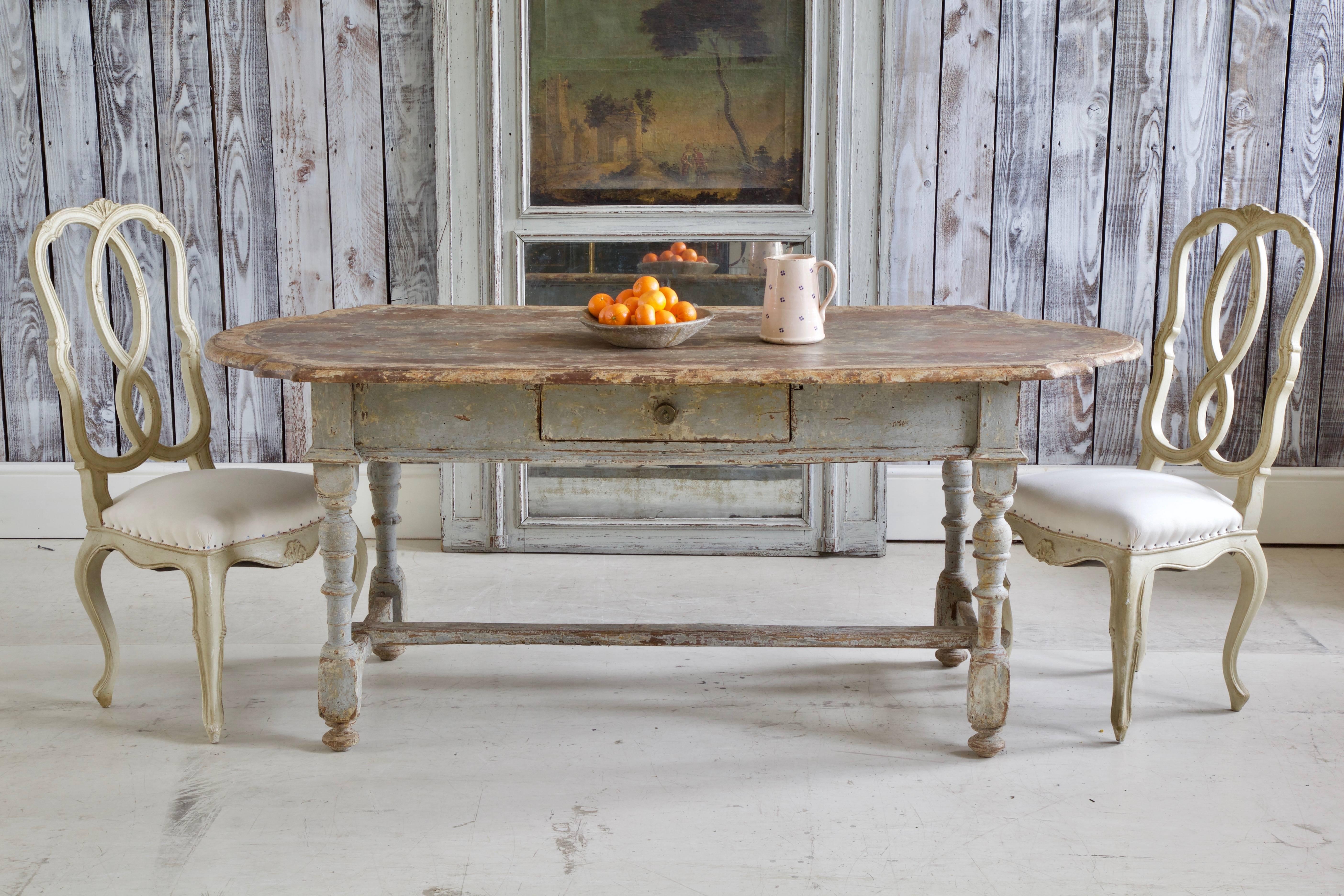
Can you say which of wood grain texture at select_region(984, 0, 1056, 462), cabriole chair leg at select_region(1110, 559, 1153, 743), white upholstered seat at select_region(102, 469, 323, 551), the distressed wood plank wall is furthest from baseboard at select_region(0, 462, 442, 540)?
cabriole chair leg at select_region(1110, 559, 1153, 743)

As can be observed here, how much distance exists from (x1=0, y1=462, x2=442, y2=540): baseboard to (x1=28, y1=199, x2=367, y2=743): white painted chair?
3.83 feet

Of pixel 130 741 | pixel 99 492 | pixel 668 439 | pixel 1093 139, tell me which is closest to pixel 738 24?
pixel 1093 139

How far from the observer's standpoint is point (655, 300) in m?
2.36

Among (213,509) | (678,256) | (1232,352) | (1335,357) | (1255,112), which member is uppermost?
(1255,112)

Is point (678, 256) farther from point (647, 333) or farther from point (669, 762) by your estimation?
point (669, 762)

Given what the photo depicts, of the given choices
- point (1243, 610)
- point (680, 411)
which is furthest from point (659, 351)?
point (1243, 610)

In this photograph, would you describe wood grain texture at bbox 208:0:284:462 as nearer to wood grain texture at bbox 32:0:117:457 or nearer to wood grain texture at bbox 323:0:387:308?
wood grain texture at bbox 323:0:387:308

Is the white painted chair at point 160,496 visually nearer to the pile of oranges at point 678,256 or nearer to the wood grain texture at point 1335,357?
the pile of oranges at point 678,256

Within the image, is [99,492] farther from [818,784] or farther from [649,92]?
[649,92]

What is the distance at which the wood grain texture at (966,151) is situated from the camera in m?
3.74

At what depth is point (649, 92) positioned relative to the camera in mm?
3684

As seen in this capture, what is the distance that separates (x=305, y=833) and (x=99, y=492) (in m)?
0.96

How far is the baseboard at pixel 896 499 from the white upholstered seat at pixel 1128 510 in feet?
4.12

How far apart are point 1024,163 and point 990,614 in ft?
6.39
